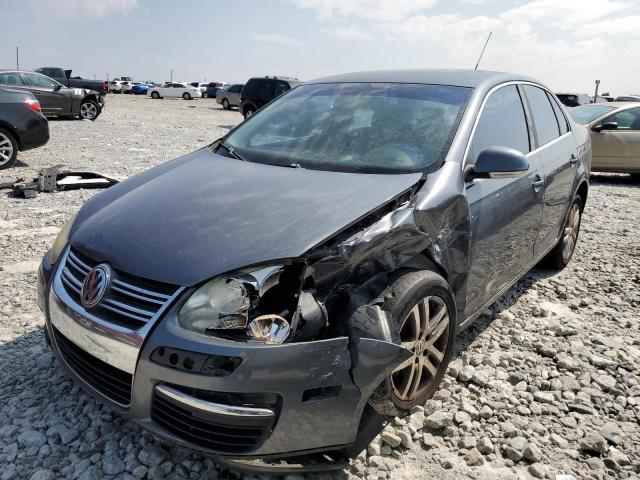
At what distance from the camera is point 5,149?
8.42 meters

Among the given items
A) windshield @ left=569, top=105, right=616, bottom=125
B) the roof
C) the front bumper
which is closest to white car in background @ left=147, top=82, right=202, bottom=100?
windshield @ left=569, top=105, right=616, bottom=125

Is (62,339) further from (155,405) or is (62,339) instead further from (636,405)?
(636,405)

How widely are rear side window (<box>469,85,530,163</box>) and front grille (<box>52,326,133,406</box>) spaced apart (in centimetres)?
201

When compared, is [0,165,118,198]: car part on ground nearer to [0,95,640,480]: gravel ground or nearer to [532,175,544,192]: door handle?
[0,95,640,480]: gravel ground

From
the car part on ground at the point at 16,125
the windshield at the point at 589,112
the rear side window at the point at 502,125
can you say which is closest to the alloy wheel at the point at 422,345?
the rear side window at the point at 502,125

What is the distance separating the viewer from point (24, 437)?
233cm

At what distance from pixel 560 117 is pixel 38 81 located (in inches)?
622

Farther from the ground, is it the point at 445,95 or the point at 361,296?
the point at 445,95

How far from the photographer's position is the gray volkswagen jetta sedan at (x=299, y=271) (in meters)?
1.83

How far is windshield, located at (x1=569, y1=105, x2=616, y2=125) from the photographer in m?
9.91

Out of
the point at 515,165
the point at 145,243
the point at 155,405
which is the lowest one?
the point at 155,405

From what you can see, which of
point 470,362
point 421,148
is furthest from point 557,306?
point 421,148

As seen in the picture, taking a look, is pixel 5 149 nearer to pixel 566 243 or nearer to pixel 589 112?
pixel 566 243

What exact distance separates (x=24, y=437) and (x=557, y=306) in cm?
357
